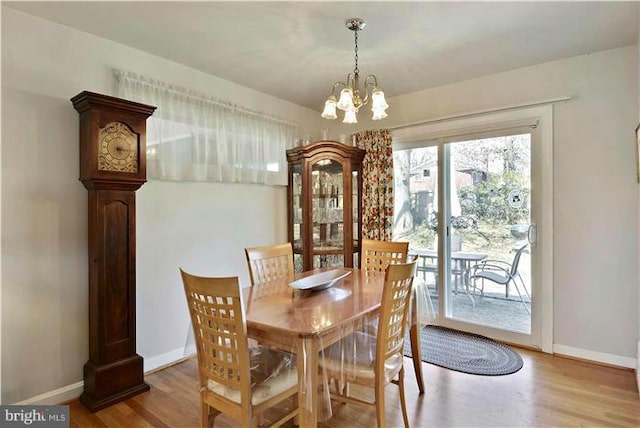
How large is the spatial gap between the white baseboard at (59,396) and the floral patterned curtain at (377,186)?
2852 millimetres

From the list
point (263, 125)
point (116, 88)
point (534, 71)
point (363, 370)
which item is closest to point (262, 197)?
point (263, 125)

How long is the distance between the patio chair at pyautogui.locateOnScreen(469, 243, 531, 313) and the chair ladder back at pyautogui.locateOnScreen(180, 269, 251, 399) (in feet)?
8.94

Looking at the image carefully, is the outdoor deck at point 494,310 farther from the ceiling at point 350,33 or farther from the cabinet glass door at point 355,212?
the ceiling at point 350,33

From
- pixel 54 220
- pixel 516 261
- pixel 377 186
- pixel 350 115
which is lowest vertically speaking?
pixel 516 261

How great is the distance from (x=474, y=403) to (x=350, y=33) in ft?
8.51

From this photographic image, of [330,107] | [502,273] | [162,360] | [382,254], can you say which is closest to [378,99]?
[330,107]

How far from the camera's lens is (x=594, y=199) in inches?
110

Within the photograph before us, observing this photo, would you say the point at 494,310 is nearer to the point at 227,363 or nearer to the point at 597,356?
the point at 597,356

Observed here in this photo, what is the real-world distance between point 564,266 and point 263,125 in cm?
307

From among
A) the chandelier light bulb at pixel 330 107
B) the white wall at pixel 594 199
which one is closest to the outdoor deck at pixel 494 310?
the white wall at pixel 594 199

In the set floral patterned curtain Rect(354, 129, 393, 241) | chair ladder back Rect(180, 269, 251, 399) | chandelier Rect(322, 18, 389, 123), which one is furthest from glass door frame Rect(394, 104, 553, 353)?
chair ladder back Rect(180, 269, 251, 399)

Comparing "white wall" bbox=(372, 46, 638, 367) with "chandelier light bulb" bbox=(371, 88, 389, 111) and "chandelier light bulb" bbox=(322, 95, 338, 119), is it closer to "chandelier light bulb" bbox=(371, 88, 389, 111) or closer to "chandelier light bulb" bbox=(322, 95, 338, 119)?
"chandelier light bulb" bbox=(371, 88, 389, 111)

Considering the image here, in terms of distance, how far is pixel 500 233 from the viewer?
3283 mm

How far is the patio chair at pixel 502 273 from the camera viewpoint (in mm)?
3195
